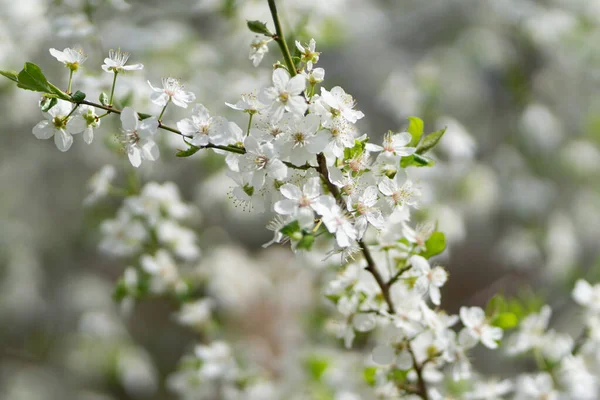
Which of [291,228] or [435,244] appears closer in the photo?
[291,228]

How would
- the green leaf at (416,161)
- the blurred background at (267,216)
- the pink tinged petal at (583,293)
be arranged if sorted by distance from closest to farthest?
the green leaf at (416,161), the pink tinged petal at (583,293), the blurred background at (267,216)

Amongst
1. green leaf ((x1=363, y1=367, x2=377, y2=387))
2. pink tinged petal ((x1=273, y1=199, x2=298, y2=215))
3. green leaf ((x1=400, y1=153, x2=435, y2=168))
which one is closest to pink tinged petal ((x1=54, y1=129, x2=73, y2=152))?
pink tinged petal ((x1=273, y1=199, x2=298, y2=215))

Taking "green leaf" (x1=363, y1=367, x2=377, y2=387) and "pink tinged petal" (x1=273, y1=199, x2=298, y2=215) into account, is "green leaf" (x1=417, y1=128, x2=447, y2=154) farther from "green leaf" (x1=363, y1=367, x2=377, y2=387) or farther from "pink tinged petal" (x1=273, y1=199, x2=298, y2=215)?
"green leaf" (x1=363, y1=367, x2=377, y2=387)

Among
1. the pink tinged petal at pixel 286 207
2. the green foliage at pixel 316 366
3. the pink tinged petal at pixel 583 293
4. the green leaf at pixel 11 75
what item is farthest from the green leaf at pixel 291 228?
the green foliage at pixel 316 366

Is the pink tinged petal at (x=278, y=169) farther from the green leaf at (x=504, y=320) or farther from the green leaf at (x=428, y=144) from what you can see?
the green leaf at (x=504, y=320)

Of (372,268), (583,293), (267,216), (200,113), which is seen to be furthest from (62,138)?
(267,216)

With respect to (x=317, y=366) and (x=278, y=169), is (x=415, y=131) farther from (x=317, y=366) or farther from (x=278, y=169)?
(x=317, y=366)
